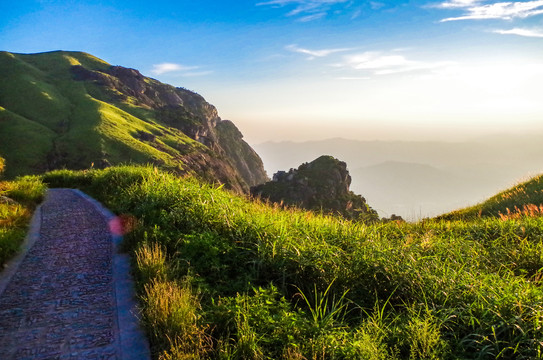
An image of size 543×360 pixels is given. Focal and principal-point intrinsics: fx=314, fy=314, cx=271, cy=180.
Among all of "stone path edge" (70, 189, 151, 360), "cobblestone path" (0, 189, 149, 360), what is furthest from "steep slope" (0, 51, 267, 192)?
"stone path edge" (70, 189, 151, 360)

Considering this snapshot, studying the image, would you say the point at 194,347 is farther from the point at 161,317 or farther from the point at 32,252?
the point at 32,252

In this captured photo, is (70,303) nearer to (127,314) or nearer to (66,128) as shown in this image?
(127,314)

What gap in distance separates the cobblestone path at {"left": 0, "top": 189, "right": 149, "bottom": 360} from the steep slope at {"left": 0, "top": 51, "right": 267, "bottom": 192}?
63.6m

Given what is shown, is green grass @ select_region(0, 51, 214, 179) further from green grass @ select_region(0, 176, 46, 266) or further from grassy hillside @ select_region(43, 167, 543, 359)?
grassy hillside @ select_region(43, 167, 543, 359)

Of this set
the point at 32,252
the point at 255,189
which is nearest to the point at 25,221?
the point at 32,252

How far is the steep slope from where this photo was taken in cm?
7606

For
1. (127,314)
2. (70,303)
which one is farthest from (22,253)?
(127,314)

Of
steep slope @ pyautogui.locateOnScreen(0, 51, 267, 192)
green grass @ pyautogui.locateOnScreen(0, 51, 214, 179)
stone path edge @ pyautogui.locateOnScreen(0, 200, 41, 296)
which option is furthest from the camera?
steep slope @ pyautogui.locateOnScreen(0, 51, 267, 192)

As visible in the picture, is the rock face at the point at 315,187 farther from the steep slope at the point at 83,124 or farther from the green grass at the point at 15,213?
the green grass at the point at 15,213

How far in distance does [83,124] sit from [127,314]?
9967 centimetres

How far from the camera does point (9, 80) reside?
10981cm

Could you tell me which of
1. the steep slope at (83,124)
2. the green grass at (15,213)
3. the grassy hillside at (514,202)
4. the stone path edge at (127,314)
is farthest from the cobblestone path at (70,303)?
the steep slope at (83,124)

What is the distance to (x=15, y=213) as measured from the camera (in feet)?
34.4

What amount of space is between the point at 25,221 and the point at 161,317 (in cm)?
878
